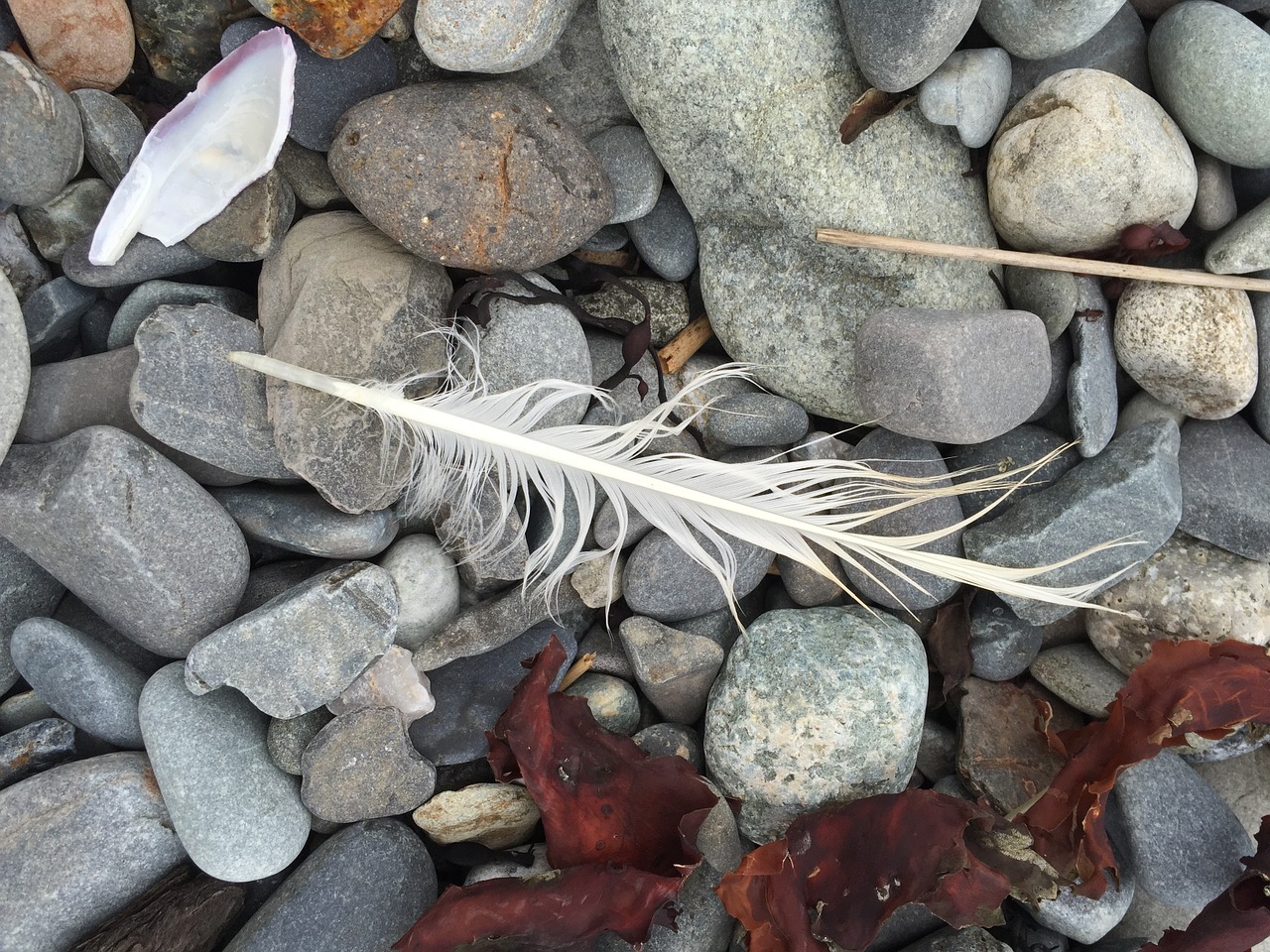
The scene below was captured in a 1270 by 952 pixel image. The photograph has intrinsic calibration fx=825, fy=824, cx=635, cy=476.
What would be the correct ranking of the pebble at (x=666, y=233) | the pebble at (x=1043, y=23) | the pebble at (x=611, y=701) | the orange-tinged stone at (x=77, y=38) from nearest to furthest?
the pebble at (x=1043, y=23) → the orange-tinged stone at (x=77, y=38) → the pebble at (x=611, y=701) → the pebble at (x=666, y=233)

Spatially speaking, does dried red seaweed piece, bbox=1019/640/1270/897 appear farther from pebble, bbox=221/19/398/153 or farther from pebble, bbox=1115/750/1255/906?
pebble, bbox=221/19/398/153

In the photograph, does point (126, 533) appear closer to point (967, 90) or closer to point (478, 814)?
point (478, 814)

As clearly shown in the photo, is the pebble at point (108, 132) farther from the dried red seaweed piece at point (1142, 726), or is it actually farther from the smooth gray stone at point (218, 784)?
the dried red seaweed piece at point (1142, 726)

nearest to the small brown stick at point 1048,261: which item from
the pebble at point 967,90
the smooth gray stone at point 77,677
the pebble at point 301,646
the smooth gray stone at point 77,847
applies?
the pebble at point 967,90

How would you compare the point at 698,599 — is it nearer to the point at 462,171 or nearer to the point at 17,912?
the point at 462,171

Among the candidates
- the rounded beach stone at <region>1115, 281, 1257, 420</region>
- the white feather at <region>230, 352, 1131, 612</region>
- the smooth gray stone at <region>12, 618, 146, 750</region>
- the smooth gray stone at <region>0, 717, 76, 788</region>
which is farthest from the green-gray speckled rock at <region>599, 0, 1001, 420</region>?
the smooth gray stone at <region>0, 717, 76, 788</region>

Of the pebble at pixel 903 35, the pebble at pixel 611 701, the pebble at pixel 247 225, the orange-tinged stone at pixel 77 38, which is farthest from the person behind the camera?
the pebble at pixel 611 701

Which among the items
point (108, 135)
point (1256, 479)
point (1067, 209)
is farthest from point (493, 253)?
point (1256, 479)

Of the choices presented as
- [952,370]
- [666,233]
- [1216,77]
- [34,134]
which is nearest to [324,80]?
[34,134]
